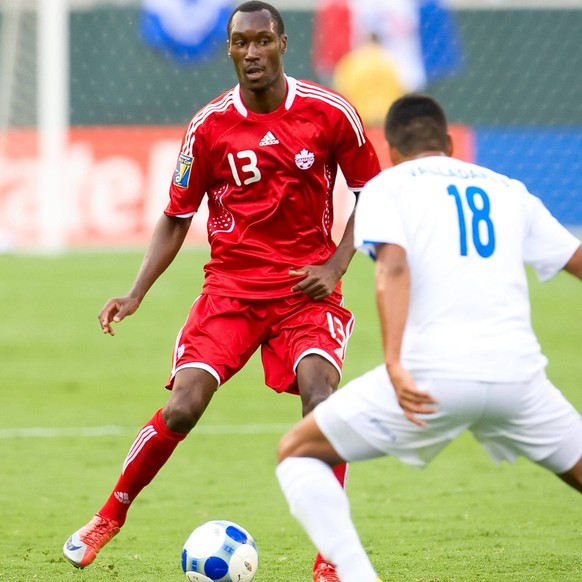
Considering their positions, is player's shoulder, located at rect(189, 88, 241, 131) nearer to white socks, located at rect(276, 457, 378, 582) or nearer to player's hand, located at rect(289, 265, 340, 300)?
player's hand, located at rect(289, 265, 340, 300)

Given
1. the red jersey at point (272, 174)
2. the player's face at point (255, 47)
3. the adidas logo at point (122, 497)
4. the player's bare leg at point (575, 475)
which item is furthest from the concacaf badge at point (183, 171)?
the player's bare leg at point (575, 475)

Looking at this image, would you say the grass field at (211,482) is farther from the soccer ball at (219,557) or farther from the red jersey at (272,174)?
the red jersey at (272,174)

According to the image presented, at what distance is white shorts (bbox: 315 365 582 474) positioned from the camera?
444 centimetres

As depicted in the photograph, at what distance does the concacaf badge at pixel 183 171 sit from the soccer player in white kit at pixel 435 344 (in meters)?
1.73

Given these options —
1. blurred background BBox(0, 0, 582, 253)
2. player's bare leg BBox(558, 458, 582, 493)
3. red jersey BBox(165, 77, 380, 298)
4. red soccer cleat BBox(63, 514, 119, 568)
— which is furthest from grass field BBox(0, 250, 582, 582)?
blurred background BBox(0, 0, 582, 253)

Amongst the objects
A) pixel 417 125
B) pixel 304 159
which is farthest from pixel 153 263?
pixel 417 125

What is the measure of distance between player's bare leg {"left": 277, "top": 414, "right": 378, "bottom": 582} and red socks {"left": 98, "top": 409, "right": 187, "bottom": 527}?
1.38 m

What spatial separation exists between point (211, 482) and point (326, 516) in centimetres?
390

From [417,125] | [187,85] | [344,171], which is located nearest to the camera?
[417,125]

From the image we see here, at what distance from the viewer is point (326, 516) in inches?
182

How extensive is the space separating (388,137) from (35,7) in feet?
70.8

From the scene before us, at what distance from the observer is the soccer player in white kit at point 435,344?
443cm

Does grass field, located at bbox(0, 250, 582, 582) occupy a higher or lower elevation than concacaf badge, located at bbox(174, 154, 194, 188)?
lower

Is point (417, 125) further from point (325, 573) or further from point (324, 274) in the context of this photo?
point (325, 573)
